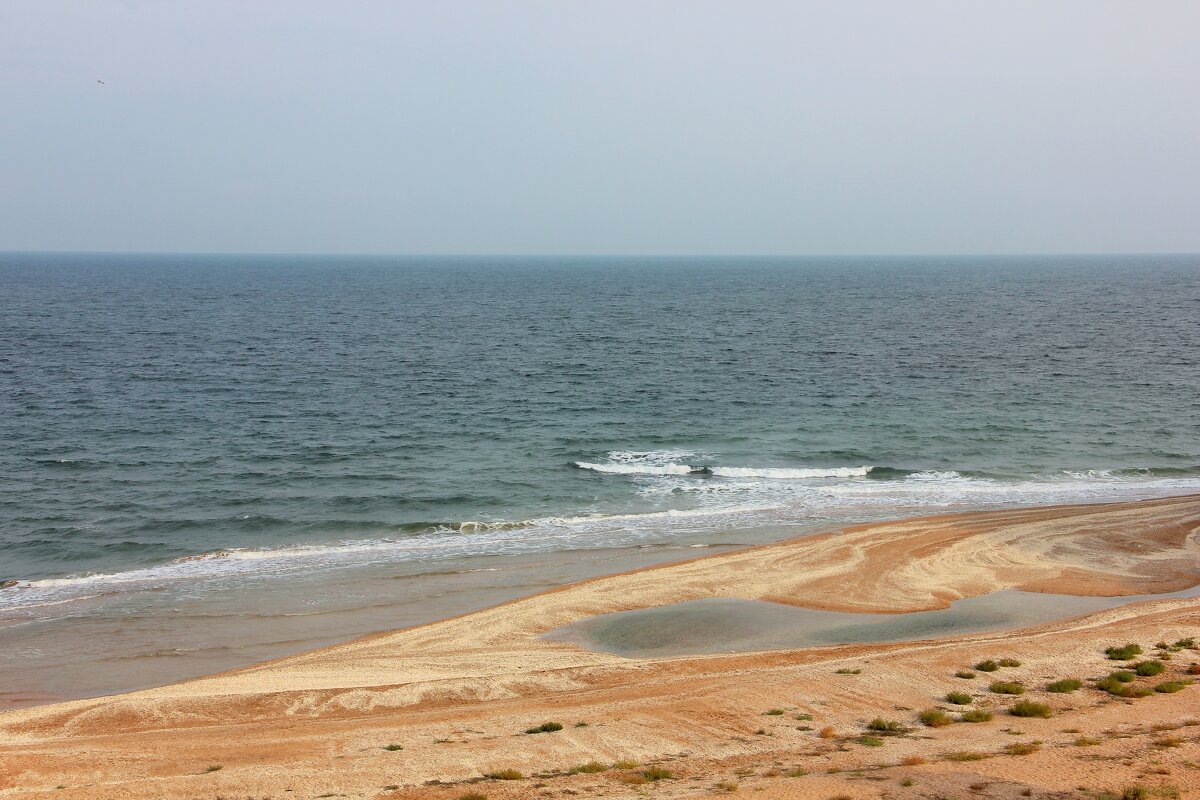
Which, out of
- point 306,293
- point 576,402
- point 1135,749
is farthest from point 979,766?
point 306,293

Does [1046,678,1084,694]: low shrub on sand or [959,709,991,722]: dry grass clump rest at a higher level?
[1046,678,1084,694]: low shrub on sand

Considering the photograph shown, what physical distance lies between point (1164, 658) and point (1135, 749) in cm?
756

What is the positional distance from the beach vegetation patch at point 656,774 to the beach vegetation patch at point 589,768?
971mm

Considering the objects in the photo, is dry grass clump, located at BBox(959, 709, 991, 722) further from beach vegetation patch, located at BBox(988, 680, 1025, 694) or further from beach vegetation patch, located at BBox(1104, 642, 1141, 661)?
beach vegetation patch, located at BBox(1104, 642, 1141, 661)

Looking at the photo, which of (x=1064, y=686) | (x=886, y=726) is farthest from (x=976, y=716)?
(x=1064, y=686)

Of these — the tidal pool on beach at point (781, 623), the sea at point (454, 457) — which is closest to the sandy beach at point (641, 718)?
the tidal pool on beach at point (781, 623)

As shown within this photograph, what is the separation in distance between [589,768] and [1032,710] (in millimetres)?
10588

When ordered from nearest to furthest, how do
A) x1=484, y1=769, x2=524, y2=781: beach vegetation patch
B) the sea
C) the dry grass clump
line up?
x1=484, y1=769, x2=524, y2=781: beach vegetation patch
the dry grass clump
the sea

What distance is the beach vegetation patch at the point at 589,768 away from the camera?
17844mm

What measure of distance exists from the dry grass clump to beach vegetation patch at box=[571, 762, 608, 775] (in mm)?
8639

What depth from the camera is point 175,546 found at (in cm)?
3594

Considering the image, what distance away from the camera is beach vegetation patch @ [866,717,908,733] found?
63.7 ft

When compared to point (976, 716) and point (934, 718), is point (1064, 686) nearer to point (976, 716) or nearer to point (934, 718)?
point (976, 716)

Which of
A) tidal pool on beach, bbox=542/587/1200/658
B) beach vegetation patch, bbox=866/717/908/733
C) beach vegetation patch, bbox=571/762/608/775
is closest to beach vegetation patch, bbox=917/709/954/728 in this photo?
beach vegetation patch, bbox=866/717/908/733
